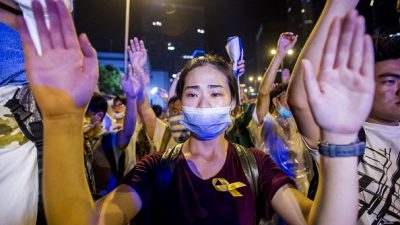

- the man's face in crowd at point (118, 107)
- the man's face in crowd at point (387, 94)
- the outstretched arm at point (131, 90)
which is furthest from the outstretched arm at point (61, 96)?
the man's face in crowd at point (118, 107)

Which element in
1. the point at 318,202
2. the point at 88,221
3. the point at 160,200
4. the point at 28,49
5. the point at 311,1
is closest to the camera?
the point at 28,49

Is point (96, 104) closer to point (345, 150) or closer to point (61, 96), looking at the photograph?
point (61, 96)

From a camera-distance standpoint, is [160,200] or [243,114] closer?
[160,200]

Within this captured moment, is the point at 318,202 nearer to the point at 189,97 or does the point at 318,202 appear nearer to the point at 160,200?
the point at 160,200

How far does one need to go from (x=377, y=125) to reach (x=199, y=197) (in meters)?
1.59

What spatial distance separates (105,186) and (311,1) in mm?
25930

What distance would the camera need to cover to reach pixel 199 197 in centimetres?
185

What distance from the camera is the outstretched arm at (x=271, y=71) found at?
3230 millimetres

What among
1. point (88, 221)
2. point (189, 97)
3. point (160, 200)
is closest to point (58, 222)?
point (88, 221)

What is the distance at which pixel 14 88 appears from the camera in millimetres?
1437

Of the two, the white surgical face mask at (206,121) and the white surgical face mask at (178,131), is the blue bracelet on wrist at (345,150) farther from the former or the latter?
the white surgical face mask at (178,131)

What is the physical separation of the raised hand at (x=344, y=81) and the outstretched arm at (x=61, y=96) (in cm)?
89

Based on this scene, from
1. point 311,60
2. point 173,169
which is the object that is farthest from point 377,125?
point 173,169

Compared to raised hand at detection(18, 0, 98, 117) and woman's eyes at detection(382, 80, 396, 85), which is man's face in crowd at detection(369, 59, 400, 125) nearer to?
woman's eyes at detection(382, 80, 396, 85)
